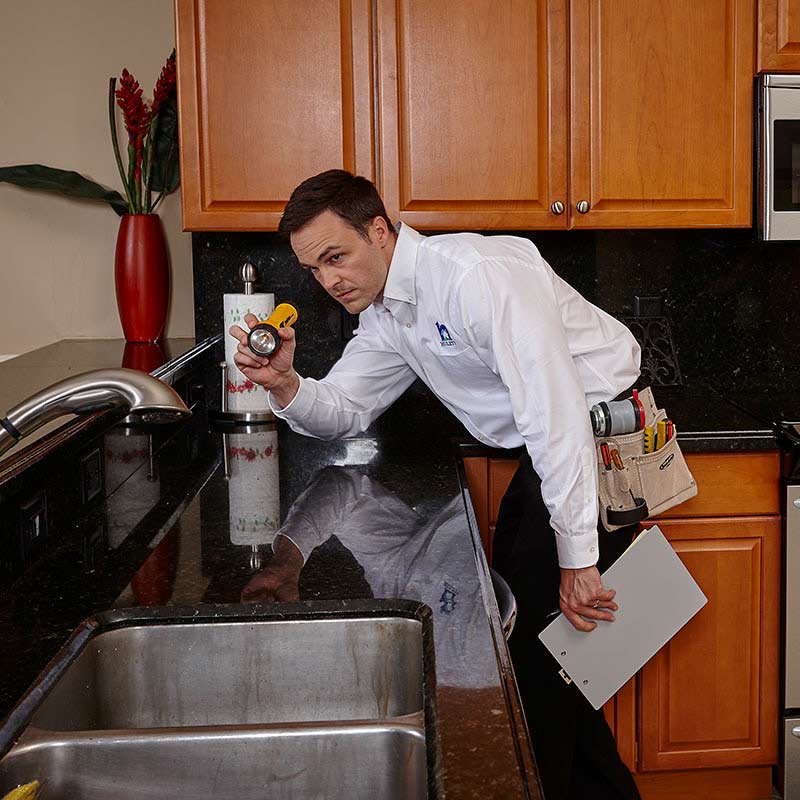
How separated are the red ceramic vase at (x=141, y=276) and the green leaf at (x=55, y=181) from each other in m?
0.10

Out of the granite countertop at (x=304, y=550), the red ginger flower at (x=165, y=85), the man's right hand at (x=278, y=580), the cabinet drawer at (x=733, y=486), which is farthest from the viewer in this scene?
the red ginger flower at (x=165, y=85)

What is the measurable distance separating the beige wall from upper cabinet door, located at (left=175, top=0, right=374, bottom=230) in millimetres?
449

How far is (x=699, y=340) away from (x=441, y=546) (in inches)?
66.4

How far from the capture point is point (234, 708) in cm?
124

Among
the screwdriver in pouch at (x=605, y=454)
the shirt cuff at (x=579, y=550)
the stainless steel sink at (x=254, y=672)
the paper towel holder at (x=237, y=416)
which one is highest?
the paper towel holder at (x=237, y=416)

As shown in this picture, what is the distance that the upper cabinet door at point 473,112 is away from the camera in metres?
2.59

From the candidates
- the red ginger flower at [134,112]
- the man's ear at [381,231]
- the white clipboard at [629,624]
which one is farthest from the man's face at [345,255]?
the red ginger flower at [134,112]

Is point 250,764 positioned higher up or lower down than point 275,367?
lower down

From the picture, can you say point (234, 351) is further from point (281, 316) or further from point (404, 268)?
point (404, 268)

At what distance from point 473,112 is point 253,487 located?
1.12 m

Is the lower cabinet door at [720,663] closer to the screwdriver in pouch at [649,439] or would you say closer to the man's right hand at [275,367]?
the screwdriver in pouch at [649,439]

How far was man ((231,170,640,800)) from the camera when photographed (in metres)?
1.92

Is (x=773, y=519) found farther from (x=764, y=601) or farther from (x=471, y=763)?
(x=471, y=763)

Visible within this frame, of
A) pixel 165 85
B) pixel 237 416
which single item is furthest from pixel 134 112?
pixel 237 416
